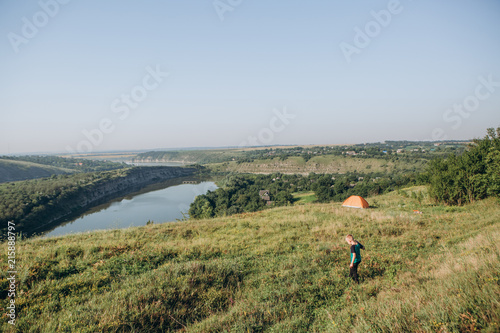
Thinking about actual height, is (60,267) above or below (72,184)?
above

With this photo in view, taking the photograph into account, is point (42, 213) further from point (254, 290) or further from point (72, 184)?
point (254, 290)

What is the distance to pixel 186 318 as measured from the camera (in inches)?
209

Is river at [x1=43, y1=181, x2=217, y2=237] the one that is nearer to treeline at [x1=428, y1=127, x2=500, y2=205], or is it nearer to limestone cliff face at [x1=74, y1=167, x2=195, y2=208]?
limestone cliff face at [x1=74, y1=167, x2=195, y2=208]

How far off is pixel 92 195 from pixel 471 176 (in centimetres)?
9412

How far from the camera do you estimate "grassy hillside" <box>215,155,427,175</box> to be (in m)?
128

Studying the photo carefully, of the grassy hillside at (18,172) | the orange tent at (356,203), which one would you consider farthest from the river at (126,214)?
the grassy hillside at (18,172)

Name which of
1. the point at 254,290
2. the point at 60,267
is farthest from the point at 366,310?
the point at 60,267

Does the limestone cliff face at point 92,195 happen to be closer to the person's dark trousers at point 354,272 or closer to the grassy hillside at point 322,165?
the grassy hillside at point 322,165

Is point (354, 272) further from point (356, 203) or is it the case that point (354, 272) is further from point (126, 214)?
point (126, 214)

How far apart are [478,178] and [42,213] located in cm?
7741

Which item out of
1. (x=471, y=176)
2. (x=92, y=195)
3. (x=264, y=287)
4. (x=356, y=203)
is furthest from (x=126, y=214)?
(x=471, y=176)

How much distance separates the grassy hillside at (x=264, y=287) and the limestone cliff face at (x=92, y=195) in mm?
55046

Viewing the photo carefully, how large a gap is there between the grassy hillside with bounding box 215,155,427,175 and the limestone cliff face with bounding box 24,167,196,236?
54488mm

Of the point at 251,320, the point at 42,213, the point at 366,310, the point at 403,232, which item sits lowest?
the point at 42,213
